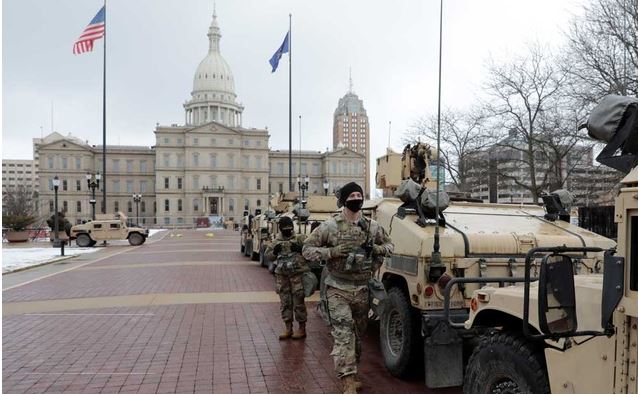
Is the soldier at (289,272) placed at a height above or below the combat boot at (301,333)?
above

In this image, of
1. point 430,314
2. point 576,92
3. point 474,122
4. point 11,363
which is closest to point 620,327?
point 430,314

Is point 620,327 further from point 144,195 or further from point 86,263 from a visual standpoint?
point 144,195

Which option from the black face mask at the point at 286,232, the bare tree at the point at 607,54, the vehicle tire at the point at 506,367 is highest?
Answer: the bare tree at the point at 607,54

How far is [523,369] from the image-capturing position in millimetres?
2926

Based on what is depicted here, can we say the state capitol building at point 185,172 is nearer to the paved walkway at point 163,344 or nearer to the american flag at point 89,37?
the american flag at point 89,37

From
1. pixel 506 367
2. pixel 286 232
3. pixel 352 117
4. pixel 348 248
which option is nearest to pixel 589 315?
pixel 506 367

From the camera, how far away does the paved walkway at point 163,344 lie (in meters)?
5.12

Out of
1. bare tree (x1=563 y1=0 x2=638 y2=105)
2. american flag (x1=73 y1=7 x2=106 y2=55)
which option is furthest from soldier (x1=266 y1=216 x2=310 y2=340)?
american flag (x1=73 y1=7 x2=106 y2=55)

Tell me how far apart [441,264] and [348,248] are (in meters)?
0.87

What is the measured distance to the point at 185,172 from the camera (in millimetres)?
100375

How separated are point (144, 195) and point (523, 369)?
10862cm

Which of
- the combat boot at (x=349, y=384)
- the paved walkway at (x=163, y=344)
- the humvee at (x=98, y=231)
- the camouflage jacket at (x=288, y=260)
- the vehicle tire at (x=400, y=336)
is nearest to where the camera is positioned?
the combat boot at (x=349, y=384)

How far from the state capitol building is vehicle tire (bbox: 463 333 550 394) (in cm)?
9303

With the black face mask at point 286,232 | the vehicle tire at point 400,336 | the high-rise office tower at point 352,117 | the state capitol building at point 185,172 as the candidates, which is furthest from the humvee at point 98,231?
the state capitol building at point 185,172
